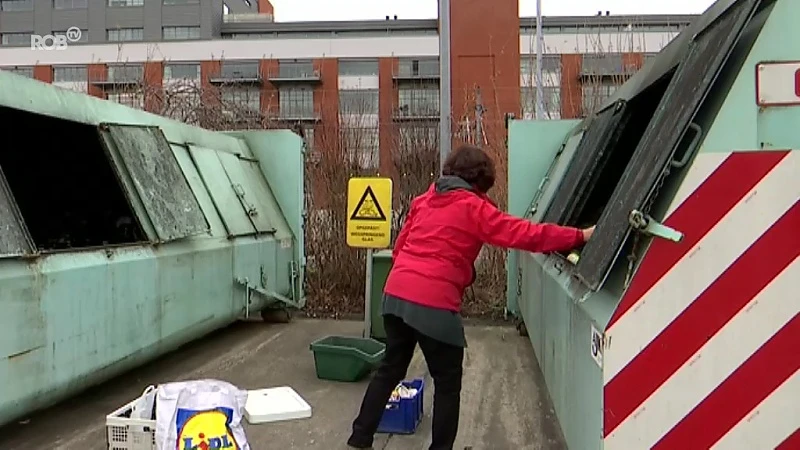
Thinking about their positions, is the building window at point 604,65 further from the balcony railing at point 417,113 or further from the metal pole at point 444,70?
the metal pole at point 444,70

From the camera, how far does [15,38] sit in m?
64.1

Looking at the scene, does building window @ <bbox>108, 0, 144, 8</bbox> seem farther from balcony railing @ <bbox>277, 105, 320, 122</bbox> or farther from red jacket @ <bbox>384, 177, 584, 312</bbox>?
red jacket @ <bbox>384, 177, 584, 312</bbox>

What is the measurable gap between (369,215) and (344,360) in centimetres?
155

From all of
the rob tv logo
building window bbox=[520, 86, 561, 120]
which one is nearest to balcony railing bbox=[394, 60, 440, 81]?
the rob tv logo

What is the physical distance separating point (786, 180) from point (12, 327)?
3.78 m

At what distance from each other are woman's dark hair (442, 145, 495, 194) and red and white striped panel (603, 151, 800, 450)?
161cm

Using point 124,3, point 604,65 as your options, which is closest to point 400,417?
point 604,65

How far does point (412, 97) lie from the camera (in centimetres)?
1203

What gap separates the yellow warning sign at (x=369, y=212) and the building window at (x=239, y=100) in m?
5.68

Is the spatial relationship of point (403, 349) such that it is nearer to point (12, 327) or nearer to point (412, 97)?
point (12, 327)

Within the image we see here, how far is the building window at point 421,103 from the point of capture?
1067 centimetres

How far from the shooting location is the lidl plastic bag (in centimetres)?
280

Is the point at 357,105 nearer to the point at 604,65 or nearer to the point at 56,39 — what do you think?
the point at 604,65

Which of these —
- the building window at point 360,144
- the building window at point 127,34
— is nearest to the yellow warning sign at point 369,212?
the building window at point 360,144
